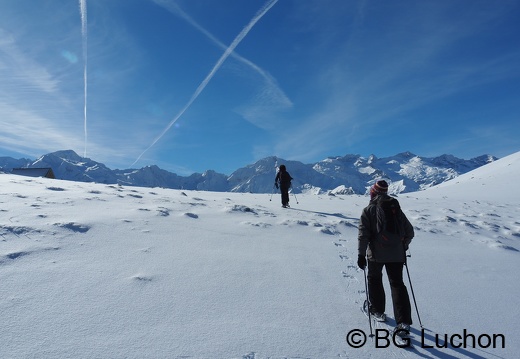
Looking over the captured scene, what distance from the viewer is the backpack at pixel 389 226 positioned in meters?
5.43

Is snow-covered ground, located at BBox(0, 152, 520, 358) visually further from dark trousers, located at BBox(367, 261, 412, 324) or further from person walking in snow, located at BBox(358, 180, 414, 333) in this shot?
person walking in snow, located at BBox(358, 180, 414, 333)

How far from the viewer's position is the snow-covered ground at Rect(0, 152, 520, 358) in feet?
14.2

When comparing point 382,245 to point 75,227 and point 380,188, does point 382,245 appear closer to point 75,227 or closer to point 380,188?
point 380,188

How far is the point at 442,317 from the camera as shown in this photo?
5777mm

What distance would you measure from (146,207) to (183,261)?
211 inches

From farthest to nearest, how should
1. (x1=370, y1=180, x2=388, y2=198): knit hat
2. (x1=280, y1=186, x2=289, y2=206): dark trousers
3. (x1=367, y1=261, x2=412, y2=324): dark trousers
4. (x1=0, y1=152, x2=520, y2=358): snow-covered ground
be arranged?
(x1=280, y1=186, x2=289, y2=206): dark trousers < (x1=370, y1=180, x2=388, y2=198): knit hat < (x1=367, y1=261, x2=412, y2=324): dark trousers < (x1=0, y1=152, x2=520, y2=358): snow-covered ground

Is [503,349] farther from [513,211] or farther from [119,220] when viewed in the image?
[513,211]

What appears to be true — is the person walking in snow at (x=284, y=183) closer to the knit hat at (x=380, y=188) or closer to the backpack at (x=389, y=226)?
the knit hat at (x=380, y=188)

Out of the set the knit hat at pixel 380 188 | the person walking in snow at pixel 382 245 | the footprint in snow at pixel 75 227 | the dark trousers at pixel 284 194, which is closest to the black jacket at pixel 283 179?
the dark trousers at pixel 284 194

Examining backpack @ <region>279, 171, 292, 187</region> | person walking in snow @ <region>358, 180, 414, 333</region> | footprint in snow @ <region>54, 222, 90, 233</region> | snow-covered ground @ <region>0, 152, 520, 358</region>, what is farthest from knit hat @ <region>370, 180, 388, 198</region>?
backpack @ <region>279, 171, 292, 187</region>

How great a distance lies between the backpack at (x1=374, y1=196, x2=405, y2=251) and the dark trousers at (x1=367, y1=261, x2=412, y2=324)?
365 millimetres

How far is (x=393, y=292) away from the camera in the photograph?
530cm

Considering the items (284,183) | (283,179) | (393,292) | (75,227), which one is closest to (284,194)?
(284,183)

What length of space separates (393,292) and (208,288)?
3.25 m
